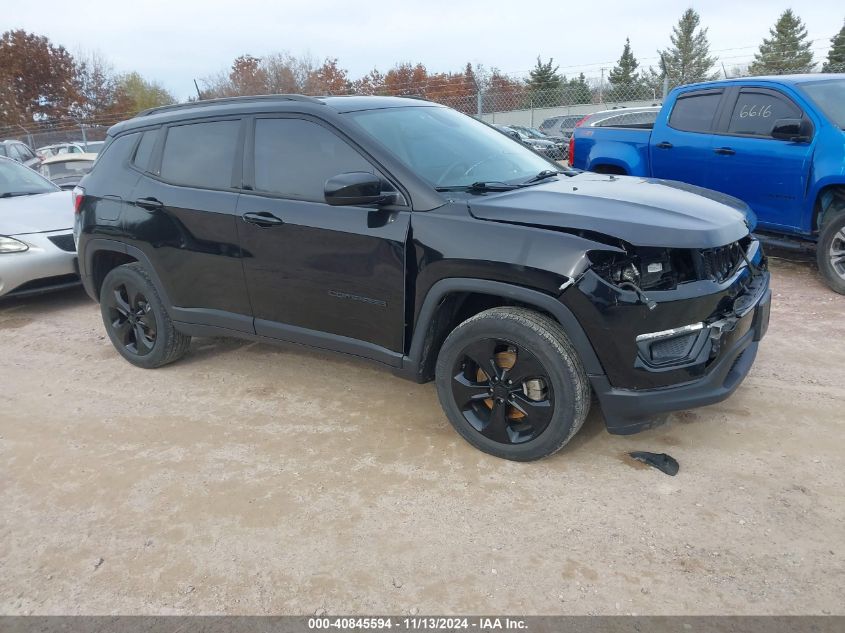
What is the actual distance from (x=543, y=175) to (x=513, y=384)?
4.80ft

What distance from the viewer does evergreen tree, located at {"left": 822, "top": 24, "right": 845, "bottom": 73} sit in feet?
39.8

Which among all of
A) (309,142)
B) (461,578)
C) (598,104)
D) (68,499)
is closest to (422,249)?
(309,142)

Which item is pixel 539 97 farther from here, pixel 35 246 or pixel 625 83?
pixel 35 246

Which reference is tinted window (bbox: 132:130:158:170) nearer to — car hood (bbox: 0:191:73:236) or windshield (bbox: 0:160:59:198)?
car hood (bbox: 0:191:73:236)

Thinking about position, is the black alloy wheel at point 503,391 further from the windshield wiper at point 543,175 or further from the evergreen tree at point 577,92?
the evergreen tree at point 577,92

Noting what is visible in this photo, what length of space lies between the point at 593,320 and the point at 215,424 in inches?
92.7

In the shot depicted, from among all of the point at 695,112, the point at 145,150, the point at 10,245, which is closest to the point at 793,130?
the point at 695,112

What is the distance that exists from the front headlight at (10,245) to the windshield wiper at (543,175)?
4.98 m

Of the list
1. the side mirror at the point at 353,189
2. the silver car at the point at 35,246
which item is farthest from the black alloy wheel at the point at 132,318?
the side mirror at the point at 353,189

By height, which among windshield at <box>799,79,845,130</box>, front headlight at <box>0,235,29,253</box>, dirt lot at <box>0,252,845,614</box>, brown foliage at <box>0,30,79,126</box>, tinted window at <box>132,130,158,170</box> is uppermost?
brown foliage at <box>0,30,79,126</box>

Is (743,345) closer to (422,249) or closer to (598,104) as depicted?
(422,249)

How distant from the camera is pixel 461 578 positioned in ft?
7.97

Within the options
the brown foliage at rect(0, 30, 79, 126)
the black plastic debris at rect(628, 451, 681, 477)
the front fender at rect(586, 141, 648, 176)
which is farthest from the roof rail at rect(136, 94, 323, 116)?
the brown foliage at rect(0, 30, 79, 126)

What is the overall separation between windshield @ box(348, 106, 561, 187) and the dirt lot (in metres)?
1.42
